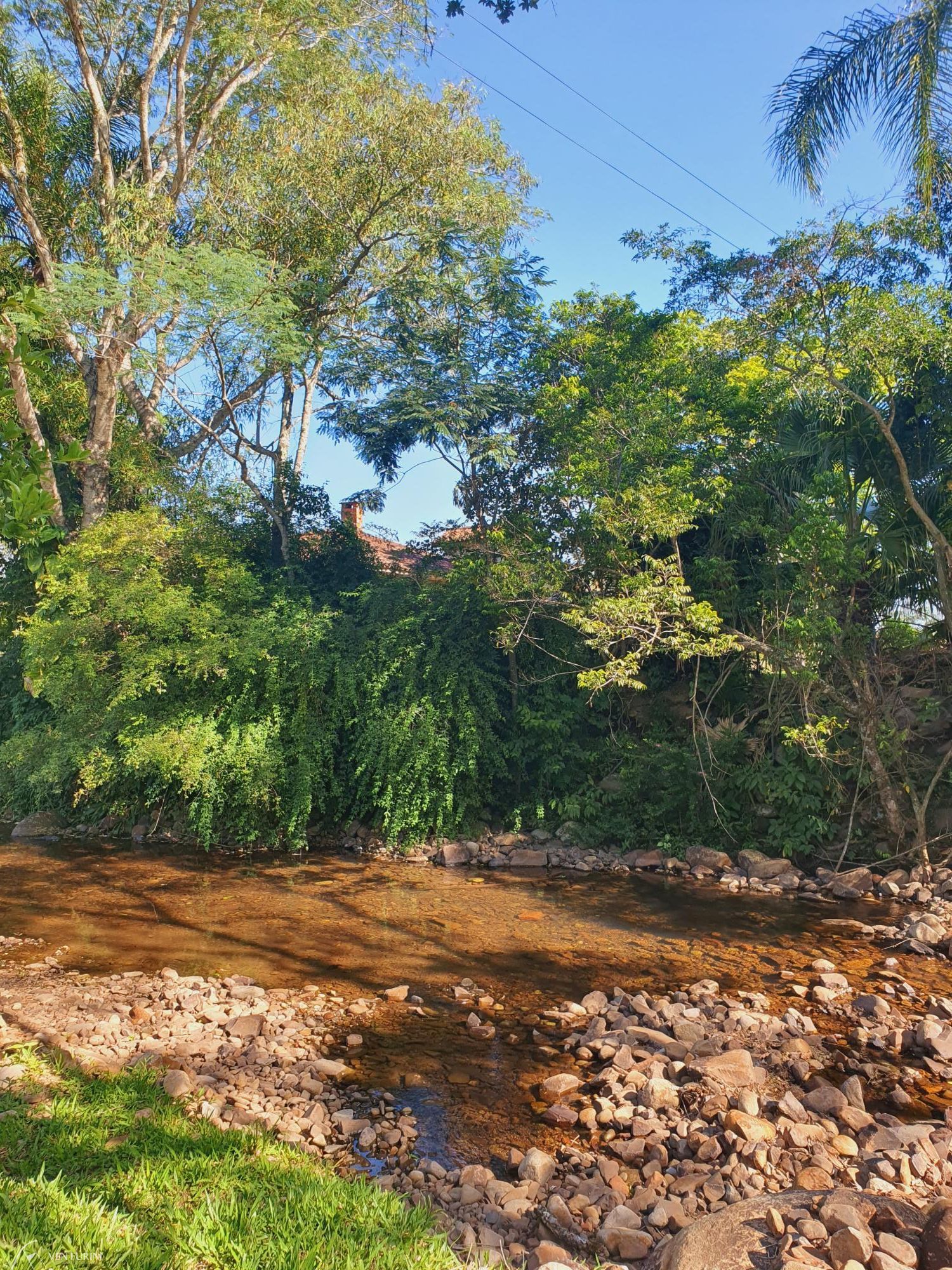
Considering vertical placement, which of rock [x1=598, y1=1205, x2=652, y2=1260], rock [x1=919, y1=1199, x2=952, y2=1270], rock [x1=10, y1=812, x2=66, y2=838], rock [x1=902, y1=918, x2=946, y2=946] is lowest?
rock [x1=10, y1=812, x2=66, y2=838]

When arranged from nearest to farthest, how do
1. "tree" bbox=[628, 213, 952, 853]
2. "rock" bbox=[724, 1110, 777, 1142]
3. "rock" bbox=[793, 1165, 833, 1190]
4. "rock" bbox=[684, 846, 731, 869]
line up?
"rock" bbox=[793, 1165, 833, 1190] < "rock" bbox=[724, 1110, 777, 1142] < "tree" bbox=[628, 213, 952, 853] < "rock" bbox=[684, 846, 731, 869]

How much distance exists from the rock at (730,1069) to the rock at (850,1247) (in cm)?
171

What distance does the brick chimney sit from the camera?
14.9 meters

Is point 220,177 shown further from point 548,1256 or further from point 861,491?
point 548,1256

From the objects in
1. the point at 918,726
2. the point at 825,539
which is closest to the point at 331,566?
the point at 825,539

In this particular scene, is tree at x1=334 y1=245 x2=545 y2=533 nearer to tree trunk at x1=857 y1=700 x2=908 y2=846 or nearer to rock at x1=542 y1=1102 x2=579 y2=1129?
tree trunk at x1=857 y1=700 x2=908 y2=846

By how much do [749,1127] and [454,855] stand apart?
288 inches

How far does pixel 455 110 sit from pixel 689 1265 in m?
16.5

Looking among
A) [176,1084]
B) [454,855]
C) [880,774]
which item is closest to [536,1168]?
[176,1084]

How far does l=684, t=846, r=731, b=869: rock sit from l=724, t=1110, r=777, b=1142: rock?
6.38m

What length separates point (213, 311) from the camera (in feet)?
40.3

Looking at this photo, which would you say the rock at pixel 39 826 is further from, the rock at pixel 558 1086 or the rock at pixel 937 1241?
Answer: the rock at pixel 937 1241

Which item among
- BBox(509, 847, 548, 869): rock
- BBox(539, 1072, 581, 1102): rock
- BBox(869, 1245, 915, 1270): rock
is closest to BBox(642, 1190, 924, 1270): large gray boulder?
BBox(869, 1245, 915, 1270): rock

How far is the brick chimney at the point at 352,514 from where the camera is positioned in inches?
586
